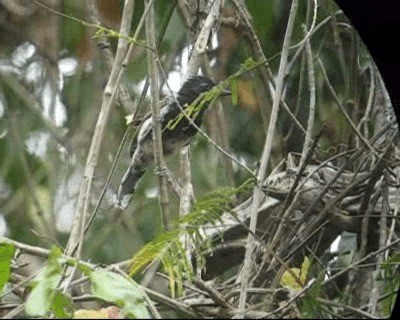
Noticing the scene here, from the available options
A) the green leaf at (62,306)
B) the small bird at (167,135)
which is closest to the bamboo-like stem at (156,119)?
the small bird at (167,135)

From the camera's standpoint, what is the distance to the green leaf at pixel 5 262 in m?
0.65

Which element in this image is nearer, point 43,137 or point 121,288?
point 121,288

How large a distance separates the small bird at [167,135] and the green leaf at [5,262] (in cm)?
8

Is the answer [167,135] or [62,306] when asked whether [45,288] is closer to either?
[62,306]

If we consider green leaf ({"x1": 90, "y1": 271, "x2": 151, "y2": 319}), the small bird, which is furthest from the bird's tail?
green leaf ({"x1": 90, "y1": 271, "x2": 151, "y2": 319})

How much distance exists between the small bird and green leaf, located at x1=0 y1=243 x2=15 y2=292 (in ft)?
0.27

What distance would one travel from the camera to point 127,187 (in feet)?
2.23

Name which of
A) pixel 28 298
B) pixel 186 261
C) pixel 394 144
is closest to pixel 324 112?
pixel 394 144

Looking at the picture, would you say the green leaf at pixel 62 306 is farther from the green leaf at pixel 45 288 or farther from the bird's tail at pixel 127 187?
the bird's tail at pixel 127 187

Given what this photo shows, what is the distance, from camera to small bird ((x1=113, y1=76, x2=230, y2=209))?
681mm

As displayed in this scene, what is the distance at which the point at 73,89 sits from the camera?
0.72 meters

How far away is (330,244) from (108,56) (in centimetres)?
22

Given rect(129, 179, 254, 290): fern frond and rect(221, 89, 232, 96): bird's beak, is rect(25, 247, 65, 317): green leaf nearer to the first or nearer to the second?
rect(129, 179, 254, 290): fern frond

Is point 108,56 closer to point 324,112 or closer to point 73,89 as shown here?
point 73,89
